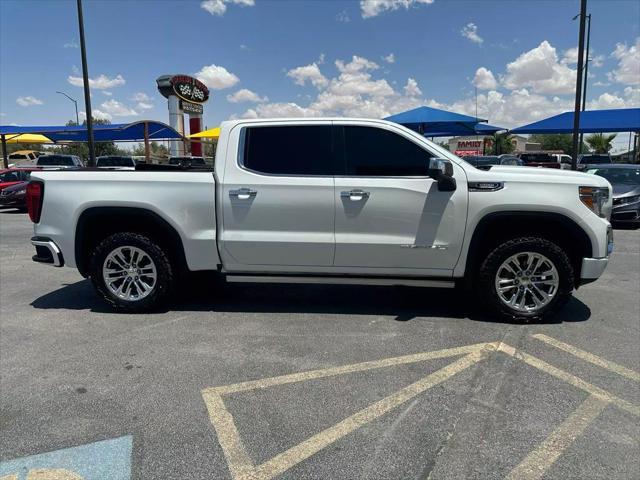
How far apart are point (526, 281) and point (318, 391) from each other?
245cm

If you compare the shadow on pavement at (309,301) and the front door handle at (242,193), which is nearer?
the front door handle at (242,193)

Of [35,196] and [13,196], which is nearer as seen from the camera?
[35,196]

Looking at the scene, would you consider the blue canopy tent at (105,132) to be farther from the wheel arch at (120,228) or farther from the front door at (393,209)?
the front door at (393,209)

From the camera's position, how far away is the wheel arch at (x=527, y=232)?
176 inches

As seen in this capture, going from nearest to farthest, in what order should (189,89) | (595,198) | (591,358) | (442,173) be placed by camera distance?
1. (591,358)
2. (442,173)
3. (595,198)
4. (189,89)

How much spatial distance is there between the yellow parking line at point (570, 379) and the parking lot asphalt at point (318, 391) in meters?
0.01

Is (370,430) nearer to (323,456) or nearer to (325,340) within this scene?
(323,456)

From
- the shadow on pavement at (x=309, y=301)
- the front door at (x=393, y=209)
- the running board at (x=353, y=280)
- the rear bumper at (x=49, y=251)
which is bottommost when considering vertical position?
the shadow on pavement at (x=309, y=301)

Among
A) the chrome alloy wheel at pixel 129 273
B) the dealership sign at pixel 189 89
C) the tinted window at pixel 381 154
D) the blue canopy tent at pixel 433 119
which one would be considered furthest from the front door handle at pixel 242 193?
the dealership sign at pixel 189 89

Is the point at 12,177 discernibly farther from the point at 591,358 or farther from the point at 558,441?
the point at 558,441

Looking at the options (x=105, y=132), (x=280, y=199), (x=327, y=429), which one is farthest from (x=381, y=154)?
(x=105, y=132)

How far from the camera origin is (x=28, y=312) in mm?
5242

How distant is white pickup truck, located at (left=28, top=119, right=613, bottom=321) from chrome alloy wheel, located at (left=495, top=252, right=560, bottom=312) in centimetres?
1

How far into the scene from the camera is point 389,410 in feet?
10.3
